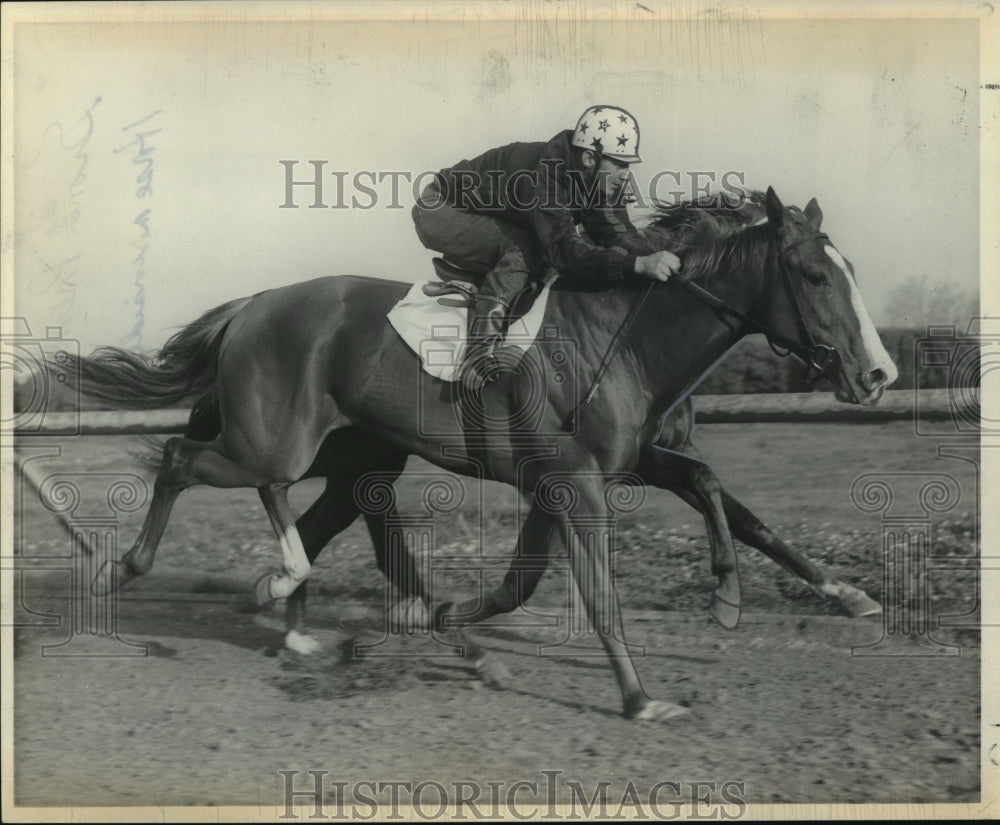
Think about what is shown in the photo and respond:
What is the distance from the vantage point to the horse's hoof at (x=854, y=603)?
463 centimetres

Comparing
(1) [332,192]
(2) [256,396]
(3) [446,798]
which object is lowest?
(3) [446,798]

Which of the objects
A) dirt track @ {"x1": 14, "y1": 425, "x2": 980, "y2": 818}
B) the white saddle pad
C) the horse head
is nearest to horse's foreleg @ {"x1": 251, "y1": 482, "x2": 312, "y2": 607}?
dirt track @ {"x1": 14, "y1": 425, "x2": 980, "y2": 818}

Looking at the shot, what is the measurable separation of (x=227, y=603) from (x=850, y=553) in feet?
8.51

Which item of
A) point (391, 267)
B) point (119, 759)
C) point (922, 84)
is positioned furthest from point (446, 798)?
point (922, 84)

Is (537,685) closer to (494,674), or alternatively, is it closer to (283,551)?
(494,674)

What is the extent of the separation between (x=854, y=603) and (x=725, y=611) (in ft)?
1.70

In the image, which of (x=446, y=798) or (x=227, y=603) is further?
(x=227, y=603)

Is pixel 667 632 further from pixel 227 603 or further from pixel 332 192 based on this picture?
pixel 332 192

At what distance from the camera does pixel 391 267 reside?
4797mm

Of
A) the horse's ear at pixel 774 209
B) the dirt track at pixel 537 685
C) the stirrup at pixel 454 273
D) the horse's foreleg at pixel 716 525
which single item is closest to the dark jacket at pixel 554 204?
the stirrup at pixel 454 273

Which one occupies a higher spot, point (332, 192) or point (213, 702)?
point (332, 192)

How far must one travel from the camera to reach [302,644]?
188 inches

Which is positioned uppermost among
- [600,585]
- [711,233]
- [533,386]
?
[711,233]

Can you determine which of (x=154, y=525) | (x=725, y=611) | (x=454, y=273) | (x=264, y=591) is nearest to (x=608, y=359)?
(x=454, y=273)
